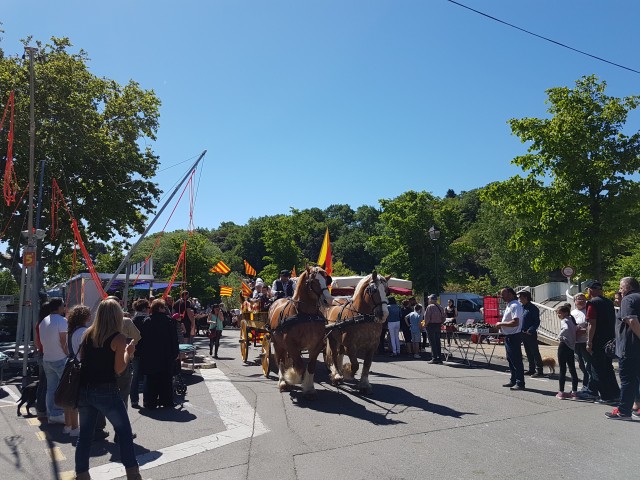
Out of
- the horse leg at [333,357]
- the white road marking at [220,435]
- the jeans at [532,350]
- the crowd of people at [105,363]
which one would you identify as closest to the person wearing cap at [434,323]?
the jeans at [532,350]

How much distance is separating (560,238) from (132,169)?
22601 mm

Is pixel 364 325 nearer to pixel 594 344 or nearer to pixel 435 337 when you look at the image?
pixel 594 344

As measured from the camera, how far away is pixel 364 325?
10250 mm

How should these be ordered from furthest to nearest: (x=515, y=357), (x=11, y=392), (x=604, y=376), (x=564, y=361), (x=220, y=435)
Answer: (x=11, y=392)
(x=515, y=357)
(x=564, y=361)
(x=604, y=376)
(x=220, y=435)

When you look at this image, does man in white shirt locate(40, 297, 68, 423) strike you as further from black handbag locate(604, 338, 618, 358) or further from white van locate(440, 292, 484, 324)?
white van locate(440, 292, 484, 324)

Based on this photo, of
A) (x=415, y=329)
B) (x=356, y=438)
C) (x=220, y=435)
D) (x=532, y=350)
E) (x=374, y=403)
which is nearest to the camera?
(x=356, y=438)

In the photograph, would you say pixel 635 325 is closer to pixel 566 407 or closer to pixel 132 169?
pixel 566 407

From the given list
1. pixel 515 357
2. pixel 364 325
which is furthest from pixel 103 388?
pixel 515 357

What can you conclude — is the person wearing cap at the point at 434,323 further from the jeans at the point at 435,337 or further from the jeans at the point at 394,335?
the jeans at the point at 394,335

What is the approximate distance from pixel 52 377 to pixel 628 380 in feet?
27.5

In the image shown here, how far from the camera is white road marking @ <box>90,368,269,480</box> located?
591 cm

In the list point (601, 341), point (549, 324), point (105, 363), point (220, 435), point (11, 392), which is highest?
point (105, 363)

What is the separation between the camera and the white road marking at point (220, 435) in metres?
5.91

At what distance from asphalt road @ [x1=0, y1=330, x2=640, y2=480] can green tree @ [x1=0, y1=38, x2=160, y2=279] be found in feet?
63.1
